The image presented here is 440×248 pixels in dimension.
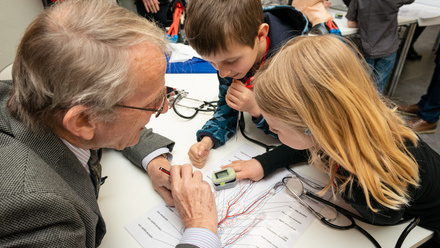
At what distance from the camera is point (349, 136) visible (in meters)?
0.70

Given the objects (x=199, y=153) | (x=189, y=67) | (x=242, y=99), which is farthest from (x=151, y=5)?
(x=199, y=153)

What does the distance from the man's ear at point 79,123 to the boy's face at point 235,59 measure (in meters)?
0.55

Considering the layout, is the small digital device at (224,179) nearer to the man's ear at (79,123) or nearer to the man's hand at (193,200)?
the man's hand at (193,200)

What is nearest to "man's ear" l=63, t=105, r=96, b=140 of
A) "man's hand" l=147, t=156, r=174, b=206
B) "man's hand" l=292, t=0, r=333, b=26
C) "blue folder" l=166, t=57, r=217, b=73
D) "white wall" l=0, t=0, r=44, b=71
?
"man's hand" l=147, t=156, r=174, b=206

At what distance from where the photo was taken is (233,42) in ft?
3.30

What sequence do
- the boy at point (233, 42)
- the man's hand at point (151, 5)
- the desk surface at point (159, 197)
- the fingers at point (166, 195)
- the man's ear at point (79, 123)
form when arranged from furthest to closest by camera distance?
the man's hand at point (151, 5) < the boy at point (233, 42) < the fingers at point (166, 195) < the desk surface at point (159, 197) < the man's ear at point (79, 123)

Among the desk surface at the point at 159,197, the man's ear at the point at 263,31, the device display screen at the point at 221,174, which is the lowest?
the desk surface at the point at 159,197

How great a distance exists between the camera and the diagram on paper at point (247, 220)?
774 millimetres

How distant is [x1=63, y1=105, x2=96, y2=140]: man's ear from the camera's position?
0.61 meters

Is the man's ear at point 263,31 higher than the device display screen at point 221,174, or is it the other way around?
the man's ear at point 263,31

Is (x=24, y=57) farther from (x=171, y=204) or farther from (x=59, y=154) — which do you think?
(x=171, y=204)

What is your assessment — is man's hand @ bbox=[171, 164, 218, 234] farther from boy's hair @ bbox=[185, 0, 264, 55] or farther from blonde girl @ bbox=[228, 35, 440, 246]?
boy's hair @ bbox=[185, 0, 264, 55]

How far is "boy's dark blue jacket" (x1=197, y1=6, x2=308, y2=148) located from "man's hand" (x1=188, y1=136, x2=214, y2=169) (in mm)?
63

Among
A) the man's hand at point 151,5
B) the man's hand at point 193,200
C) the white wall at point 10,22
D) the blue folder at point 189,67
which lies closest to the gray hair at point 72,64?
the man's hand at point 193,200
